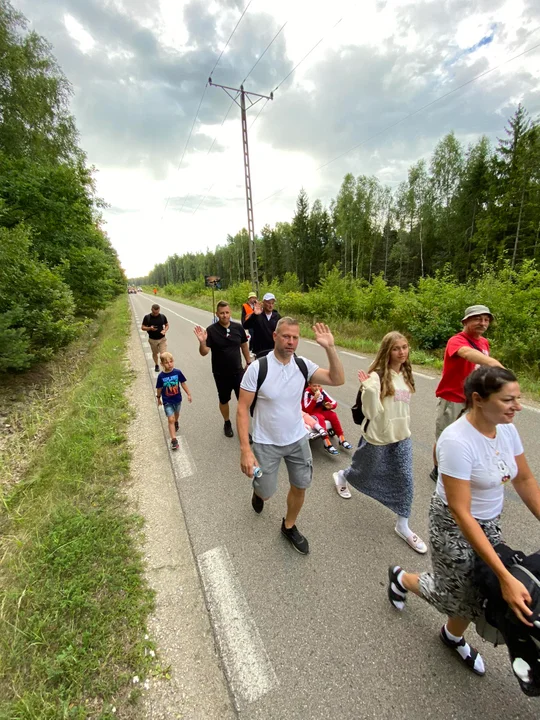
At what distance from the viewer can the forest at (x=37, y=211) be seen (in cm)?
700

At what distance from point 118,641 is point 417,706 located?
1.73m

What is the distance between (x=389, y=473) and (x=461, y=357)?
137 centimetres

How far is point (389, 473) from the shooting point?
275 cm

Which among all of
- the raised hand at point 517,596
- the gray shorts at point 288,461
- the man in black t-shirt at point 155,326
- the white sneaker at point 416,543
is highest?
the man in black t-shirt at point 155,326

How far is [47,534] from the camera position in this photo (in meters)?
2.71

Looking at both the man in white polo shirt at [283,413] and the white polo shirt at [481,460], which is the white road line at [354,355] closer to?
the man in white polo shirt at [283,413]

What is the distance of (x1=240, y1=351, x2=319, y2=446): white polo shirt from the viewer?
92.7 inches

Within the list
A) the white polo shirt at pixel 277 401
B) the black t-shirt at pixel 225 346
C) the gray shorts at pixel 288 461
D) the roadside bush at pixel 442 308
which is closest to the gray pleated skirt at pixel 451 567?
the gray shorts at pixel 288 461

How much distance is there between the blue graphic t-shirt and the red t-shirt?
3.41 m

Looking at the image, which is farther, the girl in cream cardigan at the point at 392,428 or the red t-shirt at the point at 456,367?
the red t-shirt at the point at 456,367

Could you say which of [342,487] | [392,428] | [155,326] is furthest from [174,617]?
[155,326]

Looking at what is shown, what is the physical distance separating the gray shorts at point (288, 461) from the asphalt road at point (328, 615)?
591 millimetres

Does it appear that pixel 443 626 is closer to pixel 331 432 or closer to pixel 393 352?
pixel 393 352

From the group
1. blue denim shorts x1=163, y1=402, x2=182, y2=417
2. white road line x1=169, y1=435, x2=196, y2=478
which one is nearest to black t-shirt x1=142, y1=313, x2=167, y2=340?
blue denim shorts x1=163, y1=402, x2=182, y2=417
